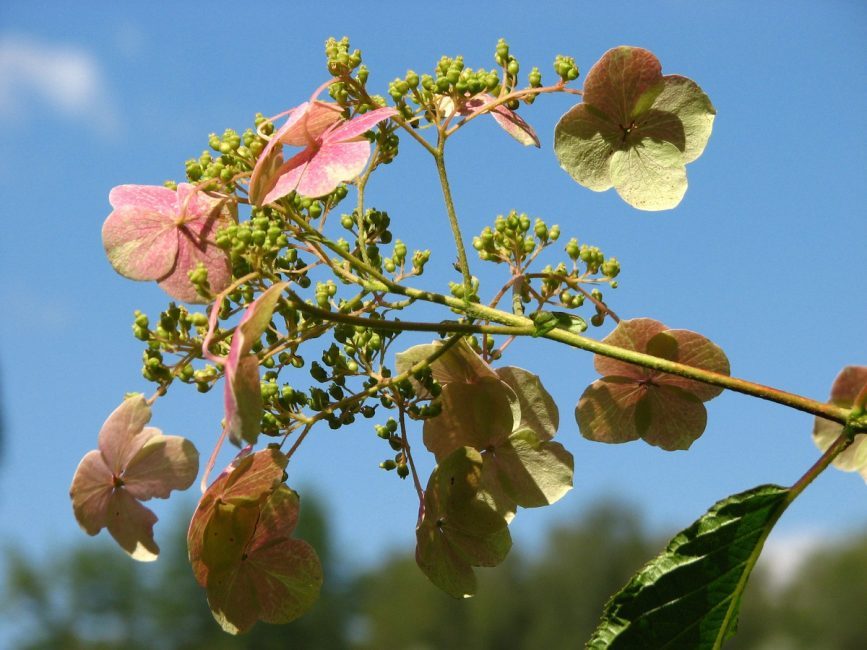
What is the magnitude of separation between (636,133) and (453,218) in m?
0.27

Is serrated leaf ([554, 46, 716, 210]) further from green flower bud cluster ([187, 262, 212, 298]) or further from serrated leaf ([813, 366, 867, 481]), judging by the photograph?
green flower bud cluster ([187, 262, 212, 298])

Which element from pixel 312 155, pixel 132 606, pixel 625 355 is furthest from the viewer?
pixel 132 606

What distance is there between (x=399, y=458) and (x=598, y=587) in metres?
38.5

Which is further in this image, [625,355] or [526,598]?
[526,598]

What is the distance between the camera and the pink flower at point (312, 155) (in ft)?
2.95

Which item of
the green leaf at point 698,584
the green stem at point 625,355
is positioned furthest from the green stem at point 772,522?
the green stem at point 625,355

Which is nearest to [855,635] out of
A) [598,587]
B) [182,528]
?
[598,587]

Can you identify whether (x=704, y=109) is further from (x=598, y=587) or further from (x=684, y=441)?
(x=598, y=587)

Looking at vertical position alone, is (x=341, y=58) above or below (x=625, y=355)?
above

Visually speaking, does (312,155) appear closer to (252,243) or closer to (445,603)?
(252,243)

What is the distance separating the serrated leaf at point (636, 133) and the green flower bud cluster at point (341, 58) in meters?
0.23

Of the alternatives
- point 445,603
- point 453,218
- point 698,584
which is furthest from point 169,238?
point 445,603

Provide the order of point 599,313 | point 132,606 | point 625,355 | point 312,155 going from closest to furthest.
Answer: point 625,355
point 312,155
point 599,313
point 132,606

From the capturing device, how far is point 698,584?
0.95m
